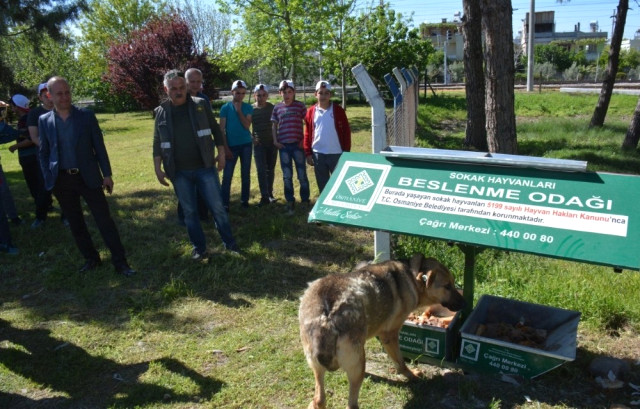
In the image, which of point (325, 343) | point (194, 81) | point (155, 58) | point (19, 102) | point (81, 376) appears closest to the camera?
point (325, 343)

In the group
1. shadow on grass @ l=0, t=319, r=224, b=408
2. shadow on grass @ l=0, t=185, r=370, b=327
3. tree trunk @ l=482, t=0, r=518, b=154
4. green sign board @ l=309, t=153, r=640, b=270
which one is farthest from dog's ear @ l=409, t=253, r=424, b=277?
tree trunk @ l=482, t=0, r=518, b=154

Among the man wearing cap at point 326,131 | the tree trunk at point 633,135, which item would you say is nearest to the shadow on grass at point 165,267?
the man wearing cap at point 326,131

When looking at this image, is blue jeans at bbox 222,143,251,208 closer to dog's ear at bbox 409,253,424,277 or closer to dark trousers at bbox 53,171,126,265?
dark trousers at bbox 53,171,126,265

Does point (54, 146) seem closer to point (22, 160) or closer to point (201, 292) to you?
point (201, 292)

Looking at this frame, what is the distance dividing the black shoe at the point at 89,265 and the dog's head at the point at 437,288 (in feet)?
13.0

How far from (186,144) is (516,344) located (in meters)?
3.67

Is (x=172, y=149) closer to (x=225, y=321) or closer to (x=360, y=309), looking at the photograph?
(x=225, y=321)

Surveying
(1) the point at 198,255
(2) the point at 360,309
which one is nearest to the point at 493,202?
(2) the point at 360,309

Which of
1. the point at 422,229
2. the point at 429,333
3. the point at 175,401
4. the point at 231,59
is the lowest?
the point at 175,401

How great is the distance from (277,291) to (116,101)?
3154 cm

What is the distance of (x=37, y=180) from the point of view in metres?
7.37

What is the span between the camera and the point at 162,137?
17.0ft

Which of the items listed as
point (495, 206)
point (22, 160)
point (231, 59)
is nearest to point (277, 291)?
point (495, 206)

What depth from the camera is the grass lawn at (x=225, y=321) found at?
3.38 m
